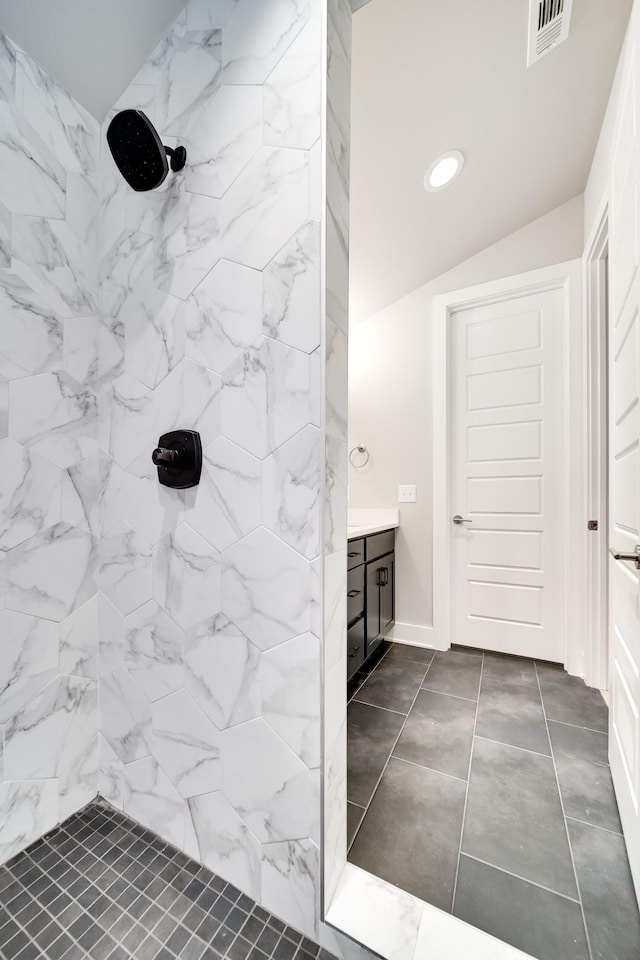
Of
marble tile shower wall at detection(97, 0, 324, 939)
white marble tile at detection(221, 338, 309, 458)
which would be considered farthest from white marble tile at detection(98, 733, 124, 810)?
white marble tile at detection(221, 338, 309, 458)

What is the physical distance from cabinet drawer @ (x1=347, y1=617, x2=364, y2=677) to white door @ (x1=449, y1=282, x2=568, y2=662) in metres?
0.79

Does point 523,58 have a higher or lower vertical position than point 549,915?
higher

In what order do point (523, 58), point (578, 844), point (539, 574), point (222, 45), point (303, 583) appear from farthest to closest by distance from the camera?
point (539, 574) < point (523, 58) < point (578, 844) < point (222, 45) < point (303, 583)

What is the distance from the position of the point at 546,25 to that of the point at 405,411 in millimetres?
1622

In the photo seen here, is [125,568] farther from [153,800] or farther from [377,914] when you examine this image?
[377,914]

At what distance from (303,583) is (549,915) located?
96 centimetres

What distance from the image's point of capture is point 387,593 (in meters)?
2.35

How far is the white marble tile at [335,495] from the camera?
79 cm

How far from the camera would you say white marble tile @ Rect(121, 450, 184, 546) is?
1011 millimetres

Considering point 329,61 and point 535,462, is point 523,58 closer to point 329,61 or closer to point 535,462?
point 329,61

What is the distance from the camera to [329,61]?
0.81 metres

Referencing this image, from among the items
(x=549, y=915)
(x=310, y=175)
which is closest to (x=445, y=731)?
(x=549, y=915)

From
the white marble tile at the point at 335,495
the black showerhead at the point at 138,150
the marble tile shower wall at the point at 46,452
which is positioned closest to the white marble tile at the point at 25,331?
the marble tile shower wall at the point at 46,452

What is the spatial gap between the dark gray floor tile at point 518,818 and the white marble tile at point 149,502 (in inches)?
47.4
